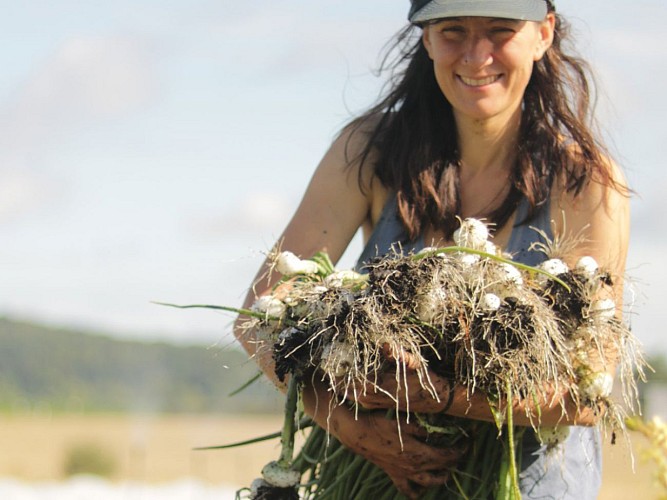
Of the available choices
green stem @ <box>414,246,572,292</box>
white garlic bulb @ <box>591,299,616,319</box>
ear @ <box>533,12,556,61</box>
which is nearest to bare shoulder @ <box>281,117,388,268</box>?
ear @ <box>533,12,556,61</box>

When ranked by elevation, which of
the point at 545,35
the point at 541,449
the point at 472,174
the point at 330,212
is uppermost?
the point at 545,35

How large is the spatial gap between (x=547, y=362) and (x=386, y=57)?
1.08 metres

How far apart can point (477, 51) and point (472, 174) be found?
0.35 meters

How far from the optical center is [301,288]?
2.28 metres

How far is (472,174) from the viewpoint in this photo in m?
2.71

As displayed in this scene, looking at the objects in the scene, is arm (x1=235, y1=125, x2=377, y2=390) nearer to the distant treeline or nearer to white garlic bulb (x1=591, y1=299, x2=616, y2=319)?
white garlic bulb (x1=591, y1=299, x2=616, y2=319)

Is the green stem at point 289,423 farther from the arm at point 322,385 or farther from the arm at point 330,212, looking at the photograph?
the arm at point 330,212

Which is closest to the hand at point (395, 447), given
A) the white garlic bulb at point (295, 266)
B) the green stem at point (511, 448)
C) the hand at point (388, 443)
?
the hand at point (388, 443)

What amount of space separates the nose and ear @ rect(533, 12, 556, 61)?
0.18m

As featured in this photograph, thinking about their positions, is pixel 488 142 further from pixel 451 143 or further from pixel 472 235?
pixel 472 235

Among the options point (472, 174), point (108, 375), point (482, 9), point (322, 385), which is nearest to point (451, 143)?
point (472, 174)

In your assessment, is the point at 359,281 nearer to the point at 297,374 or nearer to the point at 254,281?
the point at 297,374

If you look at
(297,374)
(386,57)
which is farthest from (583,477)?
(386,57)

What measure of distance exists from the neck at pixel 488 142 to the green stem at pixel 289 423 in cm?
73
